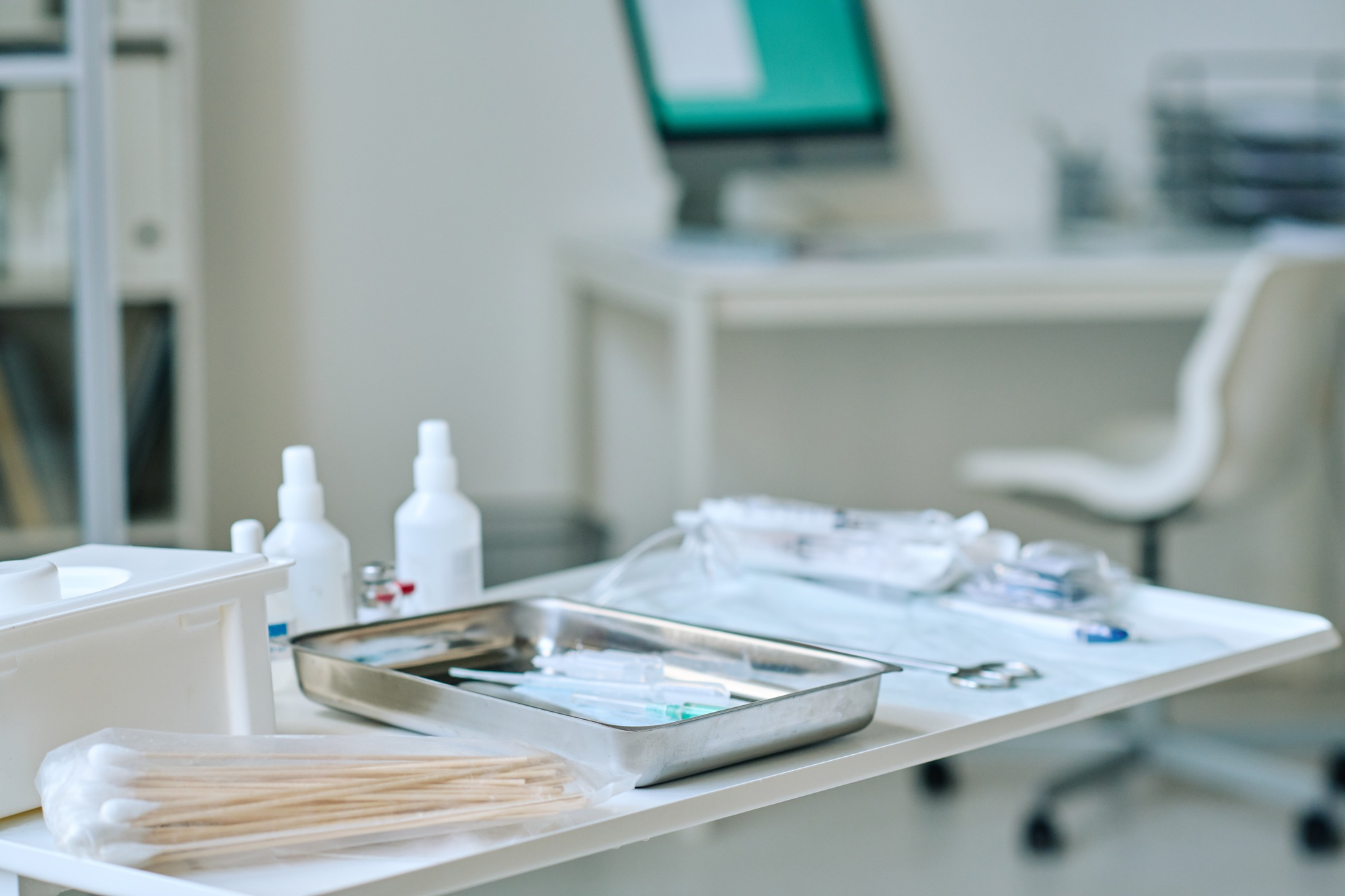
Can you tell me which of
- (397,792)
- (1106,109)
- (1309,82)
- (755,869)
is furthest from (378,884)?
(1309,82)

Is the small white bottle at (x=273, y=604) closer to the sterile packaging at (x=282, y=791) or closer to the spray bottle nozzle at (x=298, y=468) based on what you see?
the spray bottle nozzle at (x=298, y=468)

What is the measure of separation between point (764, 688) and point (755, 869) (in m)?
1.12

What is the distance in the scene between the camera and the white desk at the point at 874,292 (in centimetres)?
192

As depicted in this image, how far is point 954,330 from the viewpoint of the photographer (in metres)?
2.73

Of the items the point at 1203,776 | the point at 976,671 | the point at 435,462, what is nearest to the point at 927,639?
the point at 976,671

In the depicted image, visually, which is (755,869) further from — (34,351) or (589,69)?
(589,69)

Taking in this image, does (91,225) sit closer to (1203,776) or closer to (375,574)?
(375,574)

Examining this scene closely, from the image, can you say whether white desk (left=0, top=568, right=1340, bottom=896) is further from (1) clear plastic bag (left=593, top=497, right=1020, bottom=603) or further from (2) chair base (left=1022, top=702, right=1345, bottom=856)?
(2) chair base (left=1022, top=702, right=1345, bottom=856)

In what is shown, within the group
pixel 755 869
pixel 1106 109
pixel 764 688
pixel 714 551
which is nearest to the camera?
pixel 764 688

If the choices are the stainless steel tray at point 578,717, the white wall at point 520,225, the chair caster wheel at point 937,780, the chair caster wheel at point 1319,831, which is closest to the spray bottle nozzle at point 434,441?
the stainless steel tray at point 578,717

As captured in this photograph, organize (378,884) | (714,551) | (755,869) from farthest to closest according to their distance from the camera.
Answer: (755,869), (714,551), (378,884)

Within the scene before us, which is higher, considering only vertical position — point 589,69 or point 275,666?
point 589,69

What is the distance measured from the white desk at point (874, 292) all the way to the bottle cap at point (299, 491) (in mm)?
1053

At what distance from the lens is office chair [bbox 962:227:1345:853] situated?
1.93m
